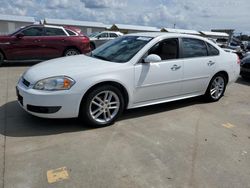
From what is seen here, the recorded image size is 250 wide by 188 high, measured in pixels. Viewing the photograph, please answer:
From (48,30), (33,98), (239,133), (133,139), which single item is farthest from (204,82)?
(48,30)

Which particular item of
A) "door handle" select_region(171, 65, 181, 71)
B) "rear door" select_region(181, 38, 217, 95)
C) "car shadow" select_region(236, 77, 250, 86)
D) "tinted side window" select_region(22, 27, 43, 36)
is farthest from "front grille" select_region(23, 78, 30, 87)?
"car shadow" select_region(236, 77, 250, 86)

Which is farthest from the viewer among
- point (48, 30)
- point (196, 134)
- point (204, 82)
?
point (48, 30)

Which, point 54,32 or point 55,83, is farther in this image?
point 54,32

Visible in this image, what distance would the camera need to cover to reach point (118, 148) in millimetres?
3354

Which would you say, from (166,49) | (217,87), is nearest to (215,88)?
(217,87)

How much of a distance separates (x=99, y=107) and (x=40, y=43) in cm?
649

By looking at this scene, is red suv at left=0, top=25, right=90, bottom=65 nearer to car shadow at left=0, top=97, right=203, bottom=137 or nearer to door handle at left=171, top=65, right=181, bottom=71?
car shadow at left=0, top=97, right=203, bottom=137

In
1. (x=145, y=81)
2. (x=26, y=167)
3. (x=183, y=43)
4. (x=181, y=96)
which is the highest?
(x=183, y=43)

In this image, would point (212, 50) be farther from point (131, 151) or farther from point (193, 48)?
point (131, 151)

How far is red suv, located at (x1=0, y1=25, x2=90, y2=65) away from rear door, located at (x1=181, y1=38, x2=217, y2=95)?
598cm

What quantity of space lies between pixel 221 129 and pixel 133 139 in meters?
1.56

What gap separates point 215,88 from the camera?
18.4 feet

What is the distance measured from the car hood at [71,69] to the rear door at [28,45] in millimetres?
5537

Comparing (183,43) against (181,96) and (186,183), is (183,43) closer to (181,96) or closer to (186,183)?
(181,96)
